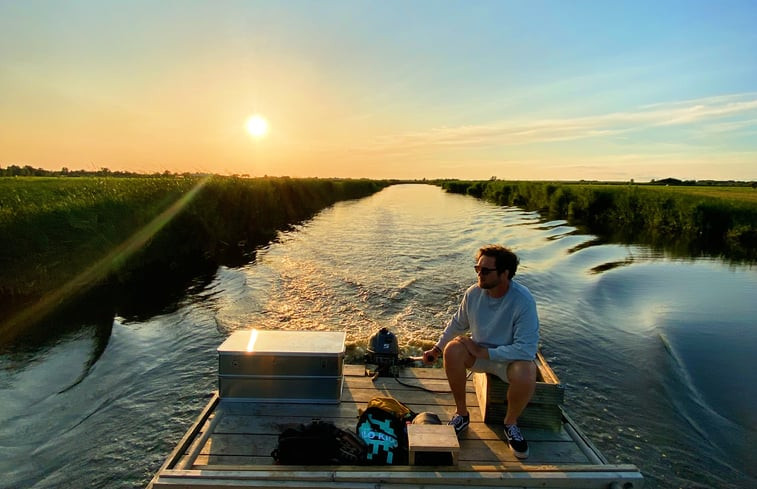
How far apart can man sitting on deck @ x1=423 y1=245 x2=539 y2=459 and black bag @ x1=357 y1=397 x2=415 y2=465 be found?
0.72 metres

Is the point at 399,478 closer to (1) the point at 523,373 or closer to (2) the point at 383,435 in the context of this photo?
(2) the point at 383,435

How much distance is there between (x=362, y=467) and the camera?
3736 millimetres

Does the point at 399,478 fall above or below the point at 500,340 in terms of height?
below

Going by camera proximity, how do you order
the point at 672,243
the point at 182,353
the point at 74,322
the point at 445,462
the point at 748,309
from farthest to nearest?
1. the point at 672,243
2. the point at 748,309
3. the point at 74,322
4. the point at 182,353
5. the point at 445,462

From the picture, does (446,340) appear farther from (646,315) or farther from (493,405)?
(646,315)

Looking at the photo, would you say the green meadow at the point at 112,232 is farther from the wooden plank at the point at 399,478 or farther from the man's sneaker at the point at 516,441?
the man's sneaker at the point at 516,441

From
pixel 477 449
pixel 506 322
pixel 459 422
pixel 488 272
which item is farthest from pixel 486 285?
pixel 477 449

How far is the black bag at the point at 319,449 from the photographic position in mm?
3832

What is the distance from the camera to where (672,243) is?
81.7 feet

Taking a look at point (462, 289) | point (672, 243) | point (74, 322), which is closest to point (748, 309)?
point (462, 289)

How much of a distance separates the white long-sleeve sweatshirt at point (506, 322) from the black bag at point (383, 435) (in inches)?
45.9

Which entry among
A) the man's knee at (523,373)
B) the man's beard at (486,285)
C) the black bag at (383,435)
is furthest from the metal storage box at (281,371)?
the man's knee at (523,373)

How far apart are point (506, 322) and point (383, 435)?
1.68m

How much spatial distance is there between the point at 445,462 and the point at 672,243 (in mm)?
26941
